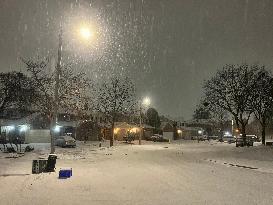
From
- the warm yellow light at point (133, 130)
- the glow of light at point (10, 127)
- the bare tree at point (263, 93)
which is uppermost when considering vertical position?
the bare tree at point (263, 93)

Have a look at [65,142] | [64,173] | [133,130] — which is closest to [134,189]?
[64,173]

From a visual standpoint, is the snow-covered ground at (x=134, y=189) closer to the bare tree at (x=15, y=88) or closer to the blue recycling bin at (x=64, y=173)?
the blue recycling bin at (x=64, y=173)

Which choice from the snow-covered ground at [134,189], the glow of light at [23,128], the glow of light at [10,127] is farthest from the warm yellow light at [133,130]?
the snow-covered ground at [134,189]

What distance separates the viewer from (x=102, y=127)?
Answer: 7562 cm

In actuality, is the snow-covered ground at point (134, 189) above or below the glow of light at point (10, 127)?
below

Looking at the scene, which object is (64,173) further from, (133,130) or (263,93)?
(133,130)

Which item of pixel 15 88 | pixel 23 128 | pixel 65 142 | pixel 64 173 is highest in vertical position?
pixel 15 88

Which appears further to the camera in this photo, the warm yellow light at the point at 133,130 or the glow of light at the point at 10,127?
the warm yellow light at the point at 133,130

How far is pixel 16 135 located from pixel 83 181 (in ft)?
159

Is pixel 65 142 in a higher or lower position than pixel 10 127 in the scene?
lower

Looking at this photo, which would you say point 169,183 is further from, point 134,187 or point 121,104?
point 121,104

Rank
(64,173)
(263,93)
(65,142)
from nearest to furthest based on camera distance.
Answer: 1. (64,173)
2. (65,142)
3. (263,93)

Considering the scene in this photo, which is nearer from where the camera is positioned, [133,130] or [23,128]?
[23,128]

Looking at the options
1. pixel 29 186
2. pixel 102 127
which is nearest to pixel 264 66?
pixel 102 127
